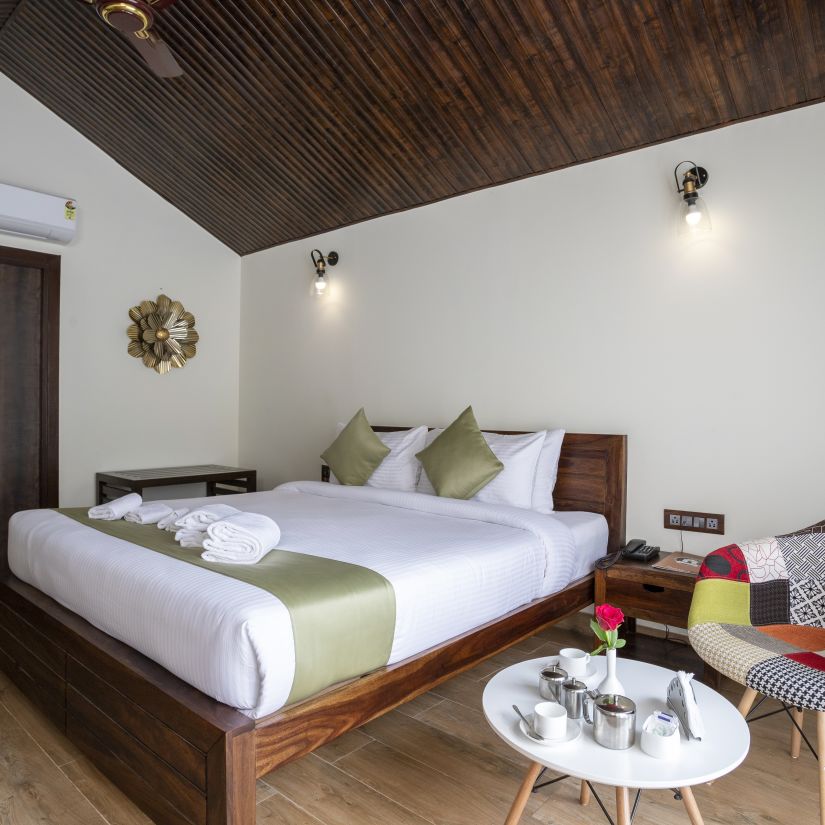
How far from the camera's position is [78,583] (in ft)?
6.78

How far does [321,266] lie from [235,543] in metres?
3.11

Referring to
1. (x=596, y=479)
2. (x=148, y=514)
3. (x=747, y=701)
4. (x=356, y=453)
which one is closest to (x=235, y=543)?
(x=148, y=514)

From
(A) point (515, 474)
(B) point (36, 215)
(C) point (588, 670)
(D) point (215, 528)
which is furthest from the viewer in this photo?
(B) point (36, 215)

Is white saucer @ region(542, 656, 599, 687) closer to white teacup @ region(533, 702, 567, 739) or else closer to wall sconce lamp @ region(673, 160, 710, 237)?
white teacup @ region(533, 702, 567, 739)

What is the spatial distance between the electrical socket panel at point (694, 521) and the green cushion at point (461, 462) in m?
0.86

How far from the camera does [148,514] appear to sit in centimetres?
262

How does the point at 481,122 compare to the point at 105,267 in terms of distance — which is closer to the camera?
the point at 481,122

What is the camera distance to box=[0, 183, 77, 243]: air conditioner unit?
12.9 feet

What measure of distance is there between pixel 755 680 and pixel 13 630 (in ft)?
8.45

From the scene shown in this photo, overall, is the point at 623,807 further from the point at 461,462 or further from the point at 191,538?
the point at 461,462

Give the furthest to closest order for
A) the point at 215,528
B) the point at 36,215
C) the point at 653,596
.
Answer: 1. the point at 36,215
2. the point at 653,596
3. the point at 215,528

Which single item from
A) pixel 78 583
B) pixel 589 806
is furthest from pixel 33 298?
pixel 589 806

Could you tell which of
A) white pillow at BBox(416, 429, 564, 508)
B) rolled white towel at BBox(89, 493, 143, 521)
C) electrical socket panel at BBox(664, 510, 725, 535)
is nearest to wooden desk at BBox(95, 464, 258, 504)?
rolled white towel at BBox(89, 493, 143, 521)

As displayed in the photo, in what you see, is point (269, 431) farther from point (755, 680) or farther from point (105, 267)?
point (755, 680)
